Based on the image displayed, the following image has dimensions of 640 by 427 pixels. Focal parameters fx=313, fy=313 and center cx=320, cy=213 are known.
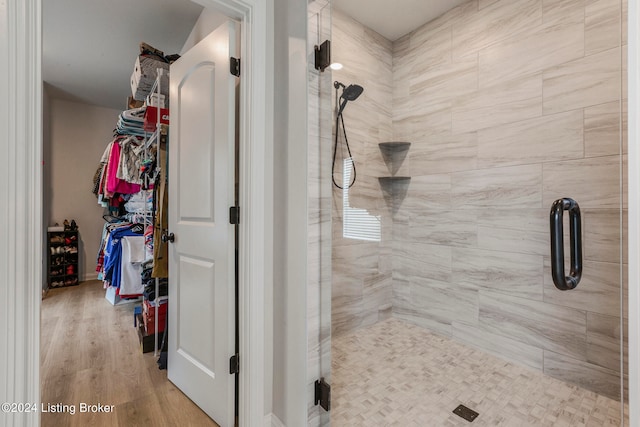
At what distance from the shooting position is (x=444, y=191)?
2.43 metres

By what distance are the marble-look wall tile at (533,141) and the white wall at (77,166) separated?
5240 millimetres

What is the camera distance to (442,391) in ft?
5.69

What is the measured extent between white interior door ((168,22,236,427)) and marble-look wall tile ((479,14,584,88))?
1.74 m

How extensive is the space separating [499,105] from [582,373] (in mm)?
1697

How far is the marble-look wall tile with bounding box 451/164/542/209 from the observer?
1.98 meters

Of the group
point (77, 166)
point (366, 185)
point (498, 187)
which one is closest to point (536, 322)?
point (498, 187)

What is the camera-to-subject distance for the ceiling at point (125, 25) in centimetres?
229

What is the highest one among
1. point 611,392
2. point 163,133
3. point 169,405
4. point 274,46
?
point 274,46

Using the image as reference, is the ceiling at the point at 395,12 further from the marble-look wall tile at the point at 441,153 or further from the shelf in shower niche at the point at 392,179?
the shelf in shower niche at the point at 392,179

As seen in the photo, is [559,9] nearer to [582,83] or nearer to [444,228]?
[582,83]

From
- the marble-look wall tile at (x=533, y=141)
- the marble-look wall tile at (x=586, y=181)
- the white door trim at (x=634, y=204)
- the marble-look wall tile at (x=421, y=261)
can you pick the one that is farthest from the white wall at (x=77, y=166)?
the white door trim at (x=634, y=204)

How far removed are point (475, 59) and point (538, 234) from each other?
4.25 ft

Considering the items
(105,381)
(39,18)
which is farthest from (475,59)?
(105,381)

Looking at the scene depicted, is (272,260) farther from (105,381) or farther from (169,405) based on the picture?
(105,381)
